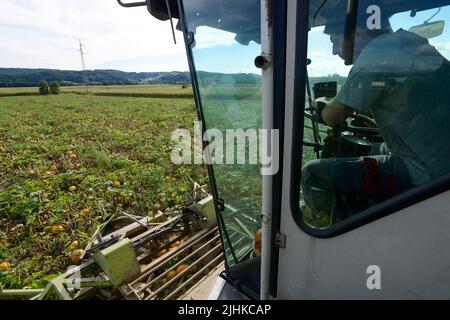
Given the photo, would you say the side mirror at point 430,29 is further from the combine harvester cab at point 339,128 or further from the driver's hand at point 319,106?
the driver's hand at point 319,106

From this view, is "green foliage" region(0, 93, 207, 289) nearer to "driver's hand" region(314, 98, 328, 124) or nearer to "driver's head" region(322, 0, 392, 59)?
"driver's hand" region(314, 98, 328, 124)

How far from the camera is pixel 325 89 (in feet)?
4.59

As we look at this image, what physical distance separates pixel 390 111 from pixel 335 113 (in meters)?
0.23

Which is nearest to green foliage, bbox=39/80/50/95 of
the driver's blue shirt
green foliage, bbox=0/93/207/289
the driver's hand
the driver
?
green foliage, bbox=0/93/207/289

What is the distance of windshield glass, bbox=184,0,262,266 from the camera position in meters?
1.47

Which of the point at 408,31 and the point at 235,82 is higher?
the point at 408,31

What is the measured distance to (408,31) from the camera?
120 centimetres

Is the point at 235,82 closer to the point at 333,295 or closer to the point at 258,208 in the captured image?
the point at 258,208

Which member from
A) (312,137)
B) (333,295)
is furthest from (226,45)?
(333,295)

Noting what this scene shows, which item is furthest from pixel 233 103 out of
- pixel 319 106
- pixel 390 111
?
pixel 390 111

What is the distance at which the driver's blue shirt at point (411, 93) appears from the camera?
116cm

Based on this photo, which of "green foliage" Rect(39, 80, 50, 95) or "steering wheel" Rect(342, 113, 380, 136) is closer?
"steering wheel" Rect(342, 113, 380, 136)

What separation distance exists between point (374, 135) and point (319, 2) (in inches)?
31.1

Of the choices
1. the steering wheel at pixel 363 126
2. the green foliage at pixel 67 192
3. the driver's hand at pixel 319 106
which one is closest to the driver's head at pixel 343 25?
the driver's hand at pixel 319 106
